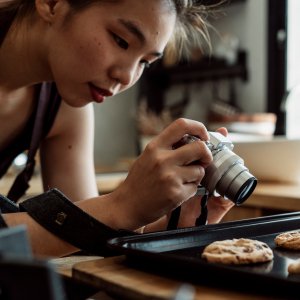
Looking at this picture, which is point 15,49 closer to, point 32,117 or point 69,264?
point 32,117

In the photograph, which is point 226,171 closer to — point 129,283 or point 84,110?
point 129,283

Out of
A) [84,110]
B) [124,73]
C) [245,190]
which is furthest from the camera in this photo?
[84,110]

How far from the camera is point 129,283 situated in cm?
54

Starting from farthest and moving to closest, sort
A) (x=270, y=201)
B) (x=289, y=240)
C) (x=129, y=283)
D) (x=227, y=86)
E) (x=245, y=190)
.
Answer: (x=227, y=86) < (x=270, y=201) < (x=245, y=190) < (x=289, y=240) < (x=129, y=283)

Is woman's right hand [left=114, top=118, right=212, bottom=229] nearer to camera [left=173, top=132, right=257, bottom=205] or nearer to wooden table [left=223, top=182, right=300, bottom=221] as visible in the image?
camera [left=173, top=132, right=257, bottom=205]

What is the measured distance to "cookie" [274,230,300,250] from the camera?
0.69 m

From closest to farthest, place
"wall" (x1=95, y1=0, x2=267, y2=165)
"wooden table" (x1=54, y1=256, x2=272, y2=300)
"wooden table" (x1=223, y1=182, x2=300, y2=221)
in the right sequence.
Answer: "wooden table" (x1=54, y1=256, x2=272, y2=300) < "wooden table" (x1=223, y1=182, x2=300, y2=221) < "wall" (x1=95, y1=0, x2=267, y2=165)

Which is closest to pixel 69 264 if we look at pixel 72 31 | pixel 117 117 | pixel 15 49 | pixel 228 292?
pixel 228 292

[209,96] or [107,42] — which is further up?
[107,42]

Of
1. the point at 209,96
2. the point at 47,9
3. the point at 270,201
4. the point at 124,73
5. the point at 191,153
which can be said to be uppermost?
the point at 47,9

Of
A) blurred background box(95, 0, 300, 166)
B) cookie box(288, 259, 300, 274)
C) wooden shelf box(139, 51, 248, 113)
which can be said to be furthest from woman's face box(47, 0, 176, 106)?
wooden shelf box(139, 51, 248, 113)

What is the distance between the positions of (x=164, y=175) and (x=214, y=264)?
0.23 metres

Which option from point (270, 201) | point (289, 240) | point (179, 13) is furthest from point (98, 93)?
point (270, 201)

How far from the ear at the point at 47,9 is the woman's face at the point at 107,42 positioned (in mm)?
10
